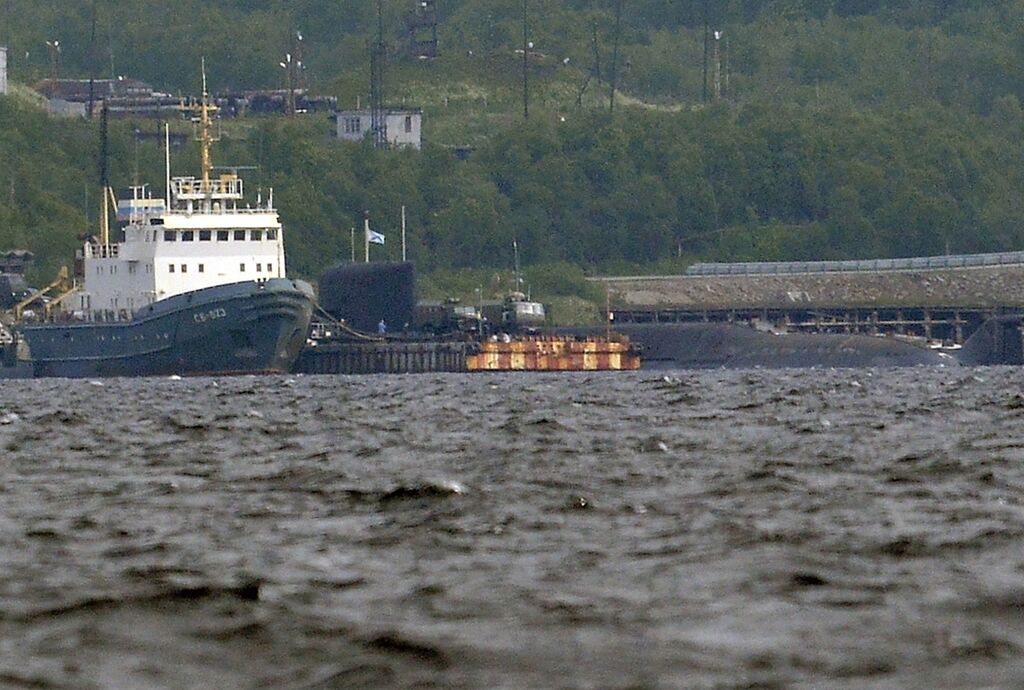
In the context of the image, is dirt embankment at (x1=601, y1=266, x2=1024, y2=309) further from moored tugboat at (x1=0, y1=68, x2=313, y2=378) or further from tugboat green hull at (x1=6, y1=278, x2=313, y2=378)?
tugboat green hull at (x1=6, y1=278, x2=313, y2=378)

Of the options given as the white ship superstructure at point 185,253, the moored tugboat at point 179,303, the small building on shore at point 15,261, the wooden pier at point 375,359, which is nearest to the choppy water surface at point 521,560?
the moored tugboat at point 179,303

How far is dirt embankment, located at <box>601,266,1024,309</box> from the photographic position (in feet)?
548

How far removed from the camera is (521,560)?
79.7 feet

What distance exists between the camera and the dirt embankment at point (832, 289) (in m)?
167

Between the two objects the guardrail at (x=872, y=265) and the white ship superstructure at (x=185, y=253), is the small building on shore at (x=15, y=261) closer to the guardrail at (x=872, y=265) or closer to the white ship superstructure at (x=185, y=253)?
the white ship superstructure at (x=185, y=253)

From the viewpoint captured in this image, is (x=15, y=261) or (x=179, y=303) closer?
(x=179, y=303)

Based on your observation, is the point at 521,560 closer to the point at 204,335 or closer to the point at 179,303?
the point at 204,335

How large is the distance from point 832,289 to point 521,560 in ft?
483

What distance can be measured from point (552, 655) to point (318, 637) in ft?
6.77

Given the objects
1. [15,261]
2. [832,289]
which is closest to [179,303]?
A: [15,261]

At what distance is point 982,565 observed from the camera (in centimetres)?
2317

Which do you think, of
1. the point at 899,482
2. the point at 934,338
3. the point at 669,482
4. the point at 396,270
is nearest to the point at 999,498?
the point at 899,482

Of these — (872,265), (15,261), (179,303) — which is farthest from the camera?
(872,265)

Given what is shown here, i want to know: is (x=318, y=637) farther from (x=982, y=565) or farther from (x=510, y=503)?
(x=510, y=503)
